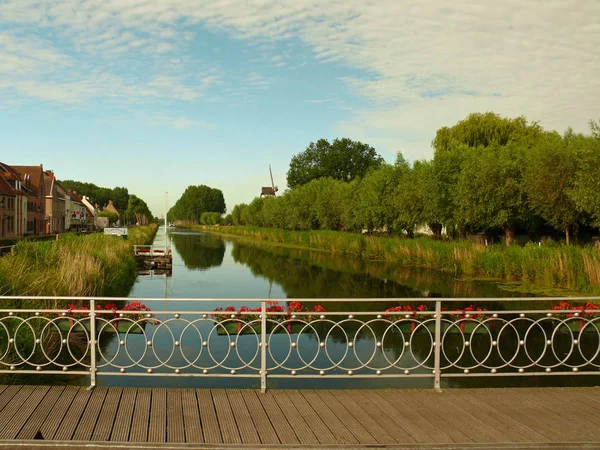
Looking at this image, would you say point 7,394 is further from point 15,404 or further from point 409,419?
point 409,419

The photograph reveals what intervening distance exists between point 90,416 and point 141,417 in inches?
21.4

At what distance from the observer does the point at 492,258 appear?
2456cm

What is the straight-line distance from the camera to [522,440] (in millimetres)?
4965

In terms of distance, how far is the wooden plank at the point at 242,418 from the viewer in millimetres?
4945

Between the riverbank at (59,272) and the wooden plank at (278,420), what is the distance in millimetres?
8042

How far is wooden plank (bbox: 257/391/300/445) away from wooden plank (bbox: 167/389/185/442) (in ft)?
3.04

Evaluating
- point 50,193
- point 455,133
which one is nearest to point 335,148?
point 455,133

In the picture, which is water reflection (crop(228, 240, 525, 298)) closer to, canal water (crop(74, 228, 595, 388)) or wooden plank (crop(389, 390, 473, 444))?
canal water (crop(74, 228, 595, 388))

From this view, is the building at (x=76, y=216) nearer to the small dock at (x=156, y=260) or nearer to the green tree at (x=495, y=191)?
the small dock at (x=156, y=260)

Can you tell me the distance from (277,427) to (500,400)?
9.03 ft

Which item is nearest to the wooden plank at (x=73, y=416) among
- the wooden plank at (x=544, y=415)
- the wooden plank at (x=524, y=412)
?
the wooden plank at (x=524, y=412)

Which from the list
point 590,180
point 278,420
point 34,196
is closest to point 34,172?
point 34,196

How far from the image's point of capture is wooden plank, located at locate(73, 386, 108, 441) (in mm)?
4938

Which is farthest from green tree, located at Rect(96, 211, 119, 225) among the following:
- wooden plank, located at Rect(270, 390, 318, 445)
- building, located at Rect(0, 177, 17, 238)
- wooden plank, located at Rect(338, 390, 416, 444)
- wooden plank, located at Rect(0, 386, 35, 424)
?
wooden plank, located at Rect(338, 390, 416, 444)
